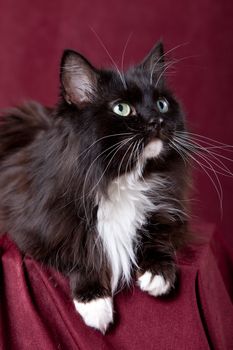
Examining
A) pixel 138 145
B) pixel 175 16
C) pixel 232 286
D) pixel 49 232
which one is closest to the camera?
pixel 138 145

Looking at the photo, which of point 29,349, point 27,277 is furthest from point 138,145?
point 29,349

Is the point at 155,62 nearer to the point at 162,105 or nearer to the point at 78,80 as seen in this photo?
the point at 162,105

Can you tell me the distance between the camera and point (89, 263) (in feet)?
4.58

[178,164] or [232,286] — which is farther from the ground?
[178,164]

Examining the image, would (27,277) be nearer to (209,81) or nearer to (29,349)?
(29,349)

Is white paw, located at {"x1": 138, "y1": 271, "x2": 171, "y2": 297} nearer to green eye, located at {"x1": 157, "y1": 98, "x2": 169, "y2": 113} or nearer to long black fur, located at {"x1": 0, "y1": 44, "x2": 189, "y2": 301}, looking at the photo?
long black fur, located at {"x1": 0, "y1": 44, "x2": 189, "y2": 301}

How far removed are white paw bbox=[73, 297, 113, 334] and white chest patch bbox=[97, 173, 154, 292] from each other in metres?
0.07

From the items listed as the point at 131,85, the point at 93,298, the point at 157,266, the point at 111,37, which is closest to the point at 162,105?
the point at 131,85

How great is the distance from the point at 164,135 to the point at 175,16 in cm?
137

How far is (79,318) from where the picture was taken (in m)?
1.44

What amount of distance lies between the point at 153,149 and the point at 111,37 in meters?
1.33

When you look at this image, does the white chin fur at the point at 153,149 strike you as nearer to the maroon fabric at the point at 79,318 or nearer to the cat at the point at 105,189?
the cat at the point at 105,189

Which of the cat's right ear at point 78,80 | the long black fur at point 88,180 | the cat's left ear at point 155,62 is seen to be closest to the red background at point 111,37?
the cat's left ear at point 155,62

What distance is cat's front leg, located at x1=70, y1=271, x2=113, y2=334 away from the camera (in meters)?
1.36
